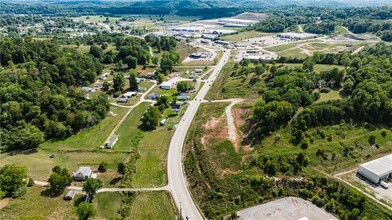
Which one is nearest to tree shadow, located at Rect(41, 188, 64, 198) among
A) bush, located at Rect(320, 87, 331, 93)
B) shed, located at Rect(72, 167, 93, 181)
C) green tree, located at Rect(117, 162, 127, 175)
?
shed, located at Rect(72, 167, 93, 181)

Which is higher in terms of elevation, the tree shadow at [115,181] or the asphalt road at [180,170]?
the asphalt road at [180,170]

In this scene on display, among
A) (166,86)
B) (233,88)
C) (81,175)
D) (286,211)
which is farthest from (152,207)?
(166,86)

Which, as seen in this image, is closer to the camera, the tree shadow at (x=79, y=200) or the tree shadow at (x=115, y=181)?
the tree shadow at (x=79, y=200)

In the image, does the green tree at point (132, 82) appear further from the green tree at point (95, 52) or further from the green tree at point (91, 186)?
the green tree at point (91, 186)

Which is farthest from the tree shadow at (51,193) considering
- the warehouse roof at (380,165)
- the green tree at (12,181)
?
the warehouse roof at (380,165)

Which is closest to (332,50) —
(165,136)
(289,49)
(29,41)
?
(289,49)

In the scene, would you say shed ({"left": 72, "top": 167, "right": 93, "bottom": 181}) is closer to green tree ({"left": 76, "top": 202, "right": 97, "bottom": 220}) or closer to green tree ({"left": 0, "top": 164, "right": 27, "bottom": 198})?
green tree ({"left": 0, "top": 164, "right": 27, "bottom": 198})

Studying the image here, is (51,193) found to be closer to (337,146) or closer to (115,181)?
(115,181)
